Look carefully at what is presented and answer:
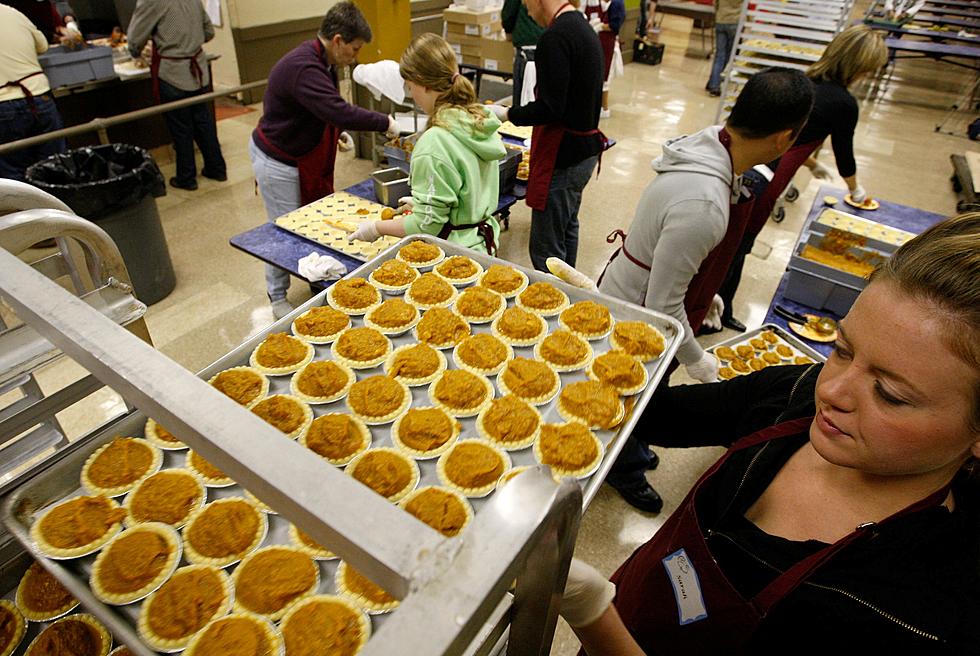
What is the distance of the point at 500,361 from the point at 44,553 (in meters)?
1.40

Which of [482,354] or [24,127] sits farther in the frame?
[24,127]

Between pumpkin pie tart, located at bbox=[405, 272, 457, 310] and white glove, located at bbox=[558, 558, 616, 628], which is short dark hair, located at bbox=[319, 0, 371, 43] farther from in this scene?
white glove, located at bbox=[558, 558, 616, 628]

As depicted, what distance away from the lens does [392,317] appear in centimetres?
214

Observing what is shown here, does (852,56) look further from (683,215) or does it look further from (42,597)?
(42,597)

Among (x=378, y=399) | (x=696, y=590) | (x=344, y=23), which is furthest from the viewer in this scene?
(x=344, y=23)

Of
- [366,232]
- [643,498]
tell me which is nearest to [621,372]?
[643,498]

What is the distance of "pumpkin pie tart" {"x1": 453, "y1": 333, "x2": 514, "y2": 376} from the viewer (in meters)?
2.00

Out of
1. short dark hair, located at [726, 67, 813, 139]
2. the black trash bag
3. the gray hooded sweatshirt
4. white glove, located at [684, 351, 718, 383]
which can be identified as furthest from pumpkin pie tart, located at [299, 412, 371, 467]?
the black trash bag

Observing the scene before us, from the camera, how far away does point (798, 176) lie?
22.5 feet

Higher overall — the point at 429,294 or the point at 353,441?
the point at 429,294

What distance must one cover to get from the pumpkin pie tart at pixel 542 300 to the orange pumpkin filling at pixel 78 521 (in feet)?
4.94

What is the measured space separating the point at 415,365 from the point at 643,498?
5.69ft

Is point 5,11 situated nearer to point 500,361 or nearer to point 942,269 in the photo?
point 500,361

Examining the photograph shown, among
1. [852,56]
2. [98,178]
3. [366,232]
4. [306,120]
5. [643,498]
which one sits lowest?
[643,498]
